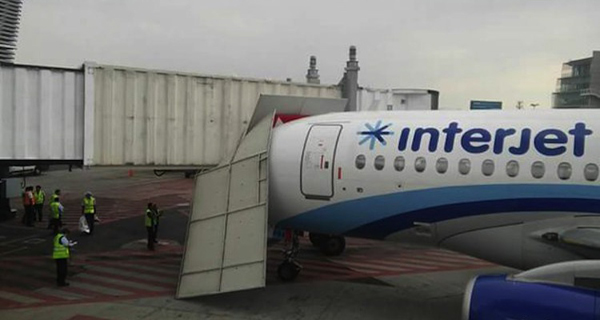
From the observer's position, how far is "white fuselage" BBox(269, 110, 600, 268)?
33.1ft

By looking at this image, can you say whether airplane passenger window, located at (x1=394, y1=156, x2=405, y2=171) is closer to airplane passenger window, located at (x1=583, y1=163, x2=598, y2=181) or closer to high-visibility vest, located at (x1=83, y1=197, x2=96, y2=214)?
airplane passenger window, located at (x1=583, y1=163, x2=598, y2=181)

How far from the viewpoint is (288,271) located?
1463 cm

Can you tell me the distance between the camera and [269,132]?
1340 centimetres

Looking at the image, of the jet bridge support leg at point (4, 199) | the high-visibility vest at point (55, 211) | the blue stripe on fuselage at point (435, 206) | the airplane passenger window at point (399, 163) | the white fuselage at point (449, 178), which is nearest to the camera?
the blue stripe on fuselage at point (435, 206)

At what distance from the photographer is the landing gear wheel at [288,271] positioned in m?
14.6

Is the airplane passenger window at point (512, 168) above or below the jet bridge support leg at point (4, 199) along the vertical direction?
above

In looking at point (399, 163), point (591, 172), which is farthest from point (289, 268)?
point (591, 172)

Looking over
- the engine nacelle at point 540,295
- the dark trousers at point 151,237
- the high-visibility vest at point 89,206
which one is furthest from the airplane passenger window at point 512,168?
the high-visibility vest at point 89,206

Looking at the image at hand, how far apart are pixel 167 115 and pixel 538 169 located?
11.2 meters

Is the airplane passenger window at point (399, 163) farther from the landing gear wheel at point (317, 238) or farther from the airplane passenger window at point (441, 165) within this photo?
the landing gear wheel at point (317, 238)

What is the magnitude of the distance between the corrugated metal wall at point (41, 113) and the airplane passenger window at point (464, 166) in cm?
1119

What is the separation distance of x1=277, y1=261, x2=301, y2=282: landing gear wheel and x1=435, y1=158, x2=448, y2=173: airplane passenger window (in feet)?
18.5

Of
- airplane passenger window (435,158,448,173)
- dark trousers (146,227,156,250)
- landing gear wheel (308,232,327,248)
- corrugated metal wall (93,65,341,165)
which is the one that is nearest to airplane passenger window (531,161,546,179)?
airplane passenger window (435,158,448,173)

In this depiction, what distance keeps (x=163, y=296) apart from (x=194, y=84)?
7040mm
